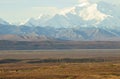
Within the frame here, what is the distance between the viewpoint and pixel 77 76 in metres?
79.8

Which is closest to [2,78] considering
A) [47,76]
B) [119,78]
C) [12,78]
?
[12,78]

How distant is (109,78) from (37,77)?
12777mm

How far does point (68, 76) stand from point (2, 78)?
11716 mm

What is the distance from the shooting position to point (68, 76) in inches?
3152

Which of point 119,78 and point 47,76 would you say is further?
point 47,76

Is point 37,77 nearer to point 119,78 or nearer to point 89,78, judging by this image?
point 89,78

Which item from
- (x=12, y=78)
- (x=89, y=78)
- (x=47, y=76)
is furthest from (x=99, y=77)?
(x=12, y=78)

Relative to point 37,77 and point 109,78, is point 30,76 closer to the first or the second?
point 37,77

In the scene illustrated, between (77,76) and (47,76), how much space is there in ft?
18.0

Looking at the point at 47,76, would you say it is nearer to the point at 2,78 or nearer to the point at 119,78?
the point at 2,78

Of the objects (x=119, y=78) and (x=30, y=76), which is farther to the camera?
(x=30, y=76)

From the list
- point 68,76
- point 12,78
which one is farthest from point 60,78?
point 12,78

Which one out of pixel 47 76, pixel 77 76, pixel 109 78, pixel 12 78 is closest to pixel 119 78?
pixel 109 78

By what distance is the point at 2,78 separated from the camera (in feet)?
254
